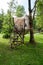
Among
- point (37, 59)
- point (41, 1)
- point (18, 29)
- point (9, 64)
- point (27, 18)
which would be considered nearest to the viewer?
point (9, 64)

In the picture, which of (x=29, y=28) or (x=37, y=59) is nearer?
(x=37, y=59)

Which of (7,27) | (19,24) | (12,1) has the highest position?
(12,1)

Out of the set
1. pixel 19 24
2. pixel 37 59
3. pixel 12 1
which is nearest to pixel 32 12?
pixel 19 24

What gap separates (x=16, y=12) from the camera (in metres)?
27.3

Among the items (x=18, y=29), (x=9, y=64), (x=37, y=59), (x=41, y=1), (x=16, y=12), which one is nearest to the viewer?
(x=9, y=64)

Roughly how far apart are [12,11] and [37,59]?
50.1ft

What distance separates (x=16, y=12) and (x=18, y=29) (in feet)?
31.8

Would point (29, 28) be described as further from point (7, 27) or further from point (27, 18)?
point (7, 27)

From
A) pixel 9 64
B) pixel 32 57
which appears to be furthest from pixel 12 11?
pixel 9 64

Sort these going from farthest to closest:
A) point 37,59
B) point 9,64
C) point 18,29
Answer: point 18,29
point 37,59
point 9,64

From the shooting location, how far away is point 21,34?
60.1ft

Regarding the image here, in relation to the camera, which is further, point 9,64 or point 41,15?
point 41,15

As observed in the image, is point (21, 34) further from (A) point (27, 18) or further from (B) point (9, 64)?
(B) point (9, 64)

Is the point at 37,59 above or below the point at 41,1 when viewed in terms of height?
below
